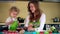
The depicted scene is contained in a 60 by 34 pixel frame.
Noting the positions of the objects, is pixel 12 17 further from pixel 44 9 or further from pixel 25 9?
pixel 44 9

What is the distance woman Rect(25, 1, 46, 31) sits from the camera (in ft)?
5.86

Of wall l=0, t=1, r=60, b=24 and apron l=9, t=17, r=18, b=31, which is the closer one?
apron l=9, t=17, r=18, b=31

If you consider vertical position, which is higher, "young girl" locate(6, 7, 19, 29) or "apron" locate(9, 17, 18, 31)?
"young girl" locate(6, 7, 19, 29)

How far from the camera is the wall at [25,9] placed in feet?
6.66

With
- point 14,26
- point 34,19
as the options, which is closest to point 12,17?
point 14,26

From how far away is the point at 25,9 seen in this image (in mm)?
2025

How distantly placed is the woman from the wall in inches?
5.8

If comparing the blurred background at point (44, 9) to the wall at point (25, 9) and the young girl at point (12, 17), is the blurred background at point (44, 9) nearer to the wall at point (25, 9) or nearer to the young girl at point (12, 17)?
the wall at point (25, 9)

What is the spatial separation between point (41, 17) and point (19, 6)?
34 cm

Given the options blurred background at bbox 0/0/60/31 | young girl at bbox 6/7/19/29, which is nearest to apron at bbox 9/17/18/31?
young girl at bbox 6/7/19/29

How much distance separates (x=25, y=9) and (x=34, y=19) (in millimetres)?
246

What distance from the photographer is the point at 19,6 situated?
2041 mm

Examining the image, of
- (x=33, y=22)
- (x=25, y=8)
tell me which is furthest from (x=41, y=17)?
(x=25, y=8)

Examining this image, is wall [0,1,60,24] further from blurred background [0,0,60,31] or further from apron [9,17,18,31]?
apron [9,17,18,31]
